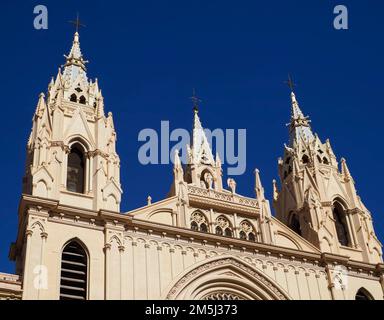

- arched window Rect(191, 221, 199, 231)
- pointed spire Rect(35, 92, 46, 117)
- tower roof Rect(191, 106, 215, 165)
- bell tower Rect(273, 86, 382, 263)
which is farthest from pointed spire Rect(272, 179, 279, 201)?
pointed spire Rect(35, 92, 46, 117)

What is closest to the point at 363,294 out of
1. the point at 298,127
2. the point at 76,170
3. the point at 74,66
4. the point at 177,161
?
the point at 177,161

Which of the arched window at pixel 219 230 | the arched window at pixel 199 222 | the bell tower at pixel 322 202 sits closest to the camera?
the arched window at pixel 199 222

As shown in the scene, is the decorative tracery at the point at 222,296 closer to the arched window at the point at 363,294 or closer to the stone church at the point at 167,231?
the stone church at the point at 167,231

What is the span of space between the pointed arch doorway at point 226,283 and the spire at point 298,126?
12229mm

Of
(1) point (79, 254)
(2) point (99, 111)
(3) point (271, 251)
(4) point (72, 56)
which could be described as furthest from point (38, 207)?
(4) point (72, 56)

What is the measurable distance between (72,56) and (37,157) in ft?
34.8

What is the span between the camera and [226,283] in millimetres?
32031

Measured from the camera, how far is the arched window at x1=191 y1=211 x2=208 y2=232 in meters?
33.8

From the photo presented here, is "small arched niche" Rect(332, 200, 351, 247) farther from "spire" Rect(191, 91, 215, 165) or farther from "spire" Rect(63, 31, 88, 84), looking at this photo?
"spire" Rect(63, 31, 88, 84)

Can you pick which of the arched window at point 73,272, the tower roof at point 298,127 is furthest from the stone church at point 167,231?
the tower roof at point 298,127

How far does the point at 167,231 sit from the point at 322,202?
9.97 metres

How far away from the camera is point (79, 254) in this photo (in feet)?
97.3

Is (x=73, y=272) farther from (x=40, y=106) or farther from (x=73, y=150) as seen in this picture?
(x=40, y=106)

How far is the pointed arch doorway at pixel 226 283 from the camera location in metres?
30.9
